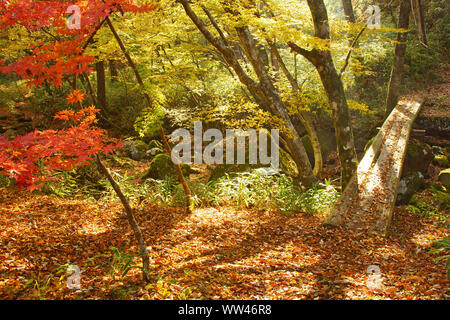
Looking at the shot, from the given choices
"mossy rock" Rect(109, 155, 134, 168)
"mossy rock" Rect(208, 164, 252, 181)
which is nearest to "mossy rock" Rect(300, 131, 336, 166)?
"mossy rock" Rect(208, 164, 252, 181)

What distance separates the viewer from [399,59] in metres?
10.2

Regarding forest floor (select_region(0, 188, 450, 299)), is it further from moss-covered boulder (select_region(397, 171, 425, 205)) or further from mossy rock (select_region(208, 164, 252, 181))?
mossy rock (select_region(208, 164, 252, 181))

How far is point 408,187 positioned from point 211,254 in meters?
5.52

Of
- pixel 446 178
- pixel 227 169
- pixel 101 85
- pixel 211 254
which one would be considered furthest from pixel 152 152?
pixel 446 178

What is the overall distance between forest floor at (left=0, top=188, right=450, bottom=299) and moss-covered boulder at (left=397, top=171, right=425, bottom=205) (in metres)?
1.30

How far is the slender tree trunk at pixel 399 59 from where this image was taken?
9.62 meters

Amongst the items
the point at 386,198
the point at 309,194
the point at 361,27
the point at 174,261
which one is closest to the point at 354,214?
the point at 386,198

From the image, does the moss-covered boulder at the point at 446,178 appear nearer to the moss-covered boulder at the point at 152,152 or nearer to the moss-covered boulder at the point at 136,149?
the moss-covered boulder at the point at 152,152

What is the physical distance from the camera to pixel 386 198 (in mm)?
5324

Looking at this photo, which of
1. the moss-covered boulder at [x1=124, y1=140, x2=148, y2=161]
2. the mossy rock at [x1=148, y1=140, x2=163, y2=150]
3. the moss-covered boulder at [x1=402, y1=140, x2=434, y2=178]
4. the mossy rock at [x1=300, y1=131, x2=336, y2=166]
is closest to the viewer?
the moss-covered boulder at [x1=402, y1=140, x2=434, y2=178]

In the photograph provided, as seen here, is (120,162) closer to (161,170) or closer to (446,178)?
(161,170)

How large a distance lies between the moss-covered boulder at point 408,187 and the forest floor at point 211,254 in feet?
4.27

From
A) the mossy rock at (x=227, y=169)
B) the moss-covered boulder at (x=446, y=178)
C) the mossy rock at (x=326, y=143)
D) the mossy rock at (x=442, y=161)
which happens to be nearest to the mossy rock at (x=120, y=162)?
the mossy rock at (x=227, y=169)

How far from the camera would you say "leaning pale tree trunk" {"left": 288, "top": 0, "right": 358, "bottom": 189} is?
6031 millimetres
